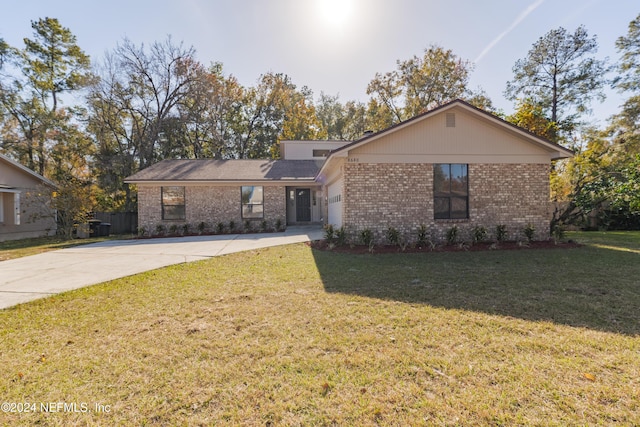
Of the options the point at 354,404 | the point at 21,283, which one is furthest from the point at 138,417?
the point at 21,283

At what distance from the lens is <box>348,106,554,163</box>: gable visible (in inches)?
395

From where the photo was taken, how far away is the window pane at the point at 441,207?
34.0 feet

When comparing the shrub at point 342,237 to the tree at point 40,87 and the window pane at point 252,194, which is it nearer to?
the window pane at point 252,194

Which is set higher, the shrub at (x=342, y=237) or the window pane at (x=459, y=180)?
the window pane at (x=459, y=180)

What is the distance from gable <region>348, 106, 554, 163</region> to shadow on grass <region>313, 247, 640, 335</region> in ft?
11.4

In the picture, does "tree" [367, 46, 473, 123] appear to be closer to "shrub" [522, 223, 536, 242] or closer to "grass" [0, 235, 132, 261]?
"shrub" [522, 223, 536, 242]

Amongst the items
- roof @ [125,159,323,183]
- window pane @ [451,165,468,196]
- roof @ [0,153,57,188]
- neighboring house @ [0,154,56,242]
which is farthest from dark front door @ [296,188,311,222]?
roof @ [0,153,57,188]

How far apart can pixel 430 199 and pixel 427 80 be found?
21.1m

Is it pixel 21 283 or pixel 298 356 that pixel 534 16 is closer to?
pixel 298 356

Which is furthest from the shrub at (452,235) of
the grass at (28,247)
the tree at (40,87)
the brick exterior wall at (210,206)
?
the tree at (40,87)

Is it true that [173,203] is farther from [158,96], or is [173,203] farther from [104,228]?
[158,96]

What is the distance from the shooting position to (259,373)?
2.68m

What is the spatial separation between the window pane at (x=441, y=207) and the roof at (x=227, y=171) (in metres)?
7.64

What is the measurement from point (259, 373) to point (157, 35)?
1080 inches
